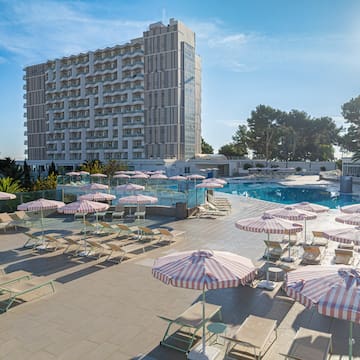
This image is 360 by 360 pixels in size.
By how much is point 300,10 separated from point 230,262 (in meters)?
13.2

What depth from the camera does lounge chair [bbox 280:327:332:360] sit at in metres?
4.87

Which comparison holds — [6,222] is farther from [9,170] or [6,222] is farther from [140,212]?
[9,170]

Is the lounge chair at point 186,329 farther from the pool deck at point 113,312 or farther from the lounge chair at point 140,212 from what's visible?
the lounge chair at point 140,212

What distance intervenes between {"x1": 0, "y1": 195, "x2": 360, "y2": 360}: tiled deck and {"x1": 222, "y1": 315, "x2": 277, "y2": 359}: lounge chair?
0.35m


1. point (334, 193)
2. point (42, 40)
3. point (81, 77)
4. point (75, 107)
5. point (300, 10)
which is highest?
point (81, 77)

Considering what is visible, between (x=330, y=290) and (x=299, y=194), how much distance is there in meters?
31.7

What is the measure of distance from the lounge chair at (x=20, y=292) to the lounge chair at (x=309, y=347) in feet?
18.0

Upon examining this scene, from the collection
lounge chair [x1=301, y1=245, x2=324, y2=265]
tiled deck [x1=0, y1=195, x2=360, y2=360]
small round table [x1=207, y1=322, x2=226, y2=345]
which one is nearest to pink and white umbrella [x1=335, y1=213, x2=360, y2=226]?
lounge chair [x1=301, y1=245, x2=324, y2=265]

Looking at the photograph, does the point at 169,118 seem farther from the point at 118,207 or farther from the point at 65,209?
the point at 65,209

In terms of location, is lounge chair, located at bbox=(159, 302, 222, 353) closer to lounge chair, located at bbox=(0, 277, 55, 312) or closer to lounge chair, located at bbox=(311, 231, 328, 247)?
lounge chair, located at bbox=(0, 277, 55, 312)

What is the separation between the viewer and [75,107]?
247 ft

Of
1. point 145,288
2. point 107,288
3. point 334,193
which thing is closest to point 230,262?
point 145,288

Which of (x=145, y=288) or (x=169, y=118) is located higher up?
(x=169, y=118)

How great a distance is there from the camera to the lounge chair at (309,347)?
487 centimetres
